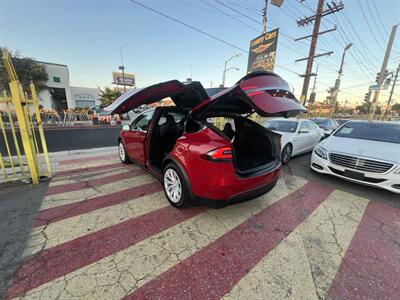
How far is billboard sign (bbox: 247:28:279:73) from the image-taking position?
10.0m

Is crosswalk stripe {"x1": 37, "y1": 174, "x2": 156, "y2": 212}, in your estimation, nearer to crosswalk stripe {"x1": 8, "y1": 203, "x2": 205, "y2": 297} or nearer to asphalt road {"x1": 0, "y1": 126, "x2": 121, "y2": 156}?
crosswalk stripe {"x1": 8, "y1": 203, "x2": 205, "y2": 297}

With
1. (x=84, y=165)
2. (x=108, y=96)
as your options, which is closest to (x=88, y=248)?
(x=84, y=165)

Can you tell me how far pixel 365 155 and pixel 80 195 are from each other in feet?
17.5

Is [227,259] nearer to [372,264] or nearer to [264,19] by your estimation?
[372,264]

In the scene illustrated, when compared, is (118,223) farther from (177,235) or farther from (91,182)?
(91,182)

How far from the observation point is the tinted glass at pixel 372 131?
394 centimetres

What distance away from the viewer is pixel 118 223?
7.78ft

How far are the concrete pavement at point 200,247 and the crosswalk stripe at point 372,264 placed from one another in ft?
0.03

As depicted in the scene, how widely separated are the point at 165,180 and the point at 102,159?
3374 millimetres

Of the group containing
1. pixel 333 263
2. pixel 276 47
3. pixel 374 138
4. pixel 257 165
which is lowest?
pixel 333 263

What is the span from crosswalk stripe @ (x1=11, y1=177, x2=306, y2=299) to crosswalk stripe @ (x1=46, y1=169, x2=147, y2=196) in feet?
6.86

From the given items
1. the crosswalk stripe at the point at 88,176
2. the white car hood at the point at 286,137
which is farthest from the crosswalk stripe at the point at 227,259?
the crosswalk stripe at the point at 88,176

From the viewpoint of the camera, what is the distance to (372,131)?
14.0ft

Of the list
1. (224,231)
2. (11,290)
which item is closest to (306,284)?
(224,231)
